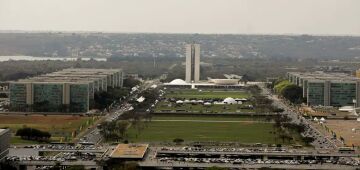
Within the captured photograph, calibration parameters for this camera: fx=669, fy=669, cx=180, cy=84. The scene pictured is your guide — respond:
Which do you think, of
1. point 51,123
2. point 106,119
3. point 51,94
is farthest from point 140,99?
point 51,123

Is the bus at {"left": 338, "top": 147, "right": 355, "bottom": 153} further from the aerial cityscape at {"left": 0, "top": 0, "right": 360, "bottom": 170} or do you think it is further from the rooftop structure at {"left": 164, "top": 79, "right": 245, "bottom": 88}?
the rooftop structure at {"left": 164, "top": 79, "right": 245, "bottom": 88}

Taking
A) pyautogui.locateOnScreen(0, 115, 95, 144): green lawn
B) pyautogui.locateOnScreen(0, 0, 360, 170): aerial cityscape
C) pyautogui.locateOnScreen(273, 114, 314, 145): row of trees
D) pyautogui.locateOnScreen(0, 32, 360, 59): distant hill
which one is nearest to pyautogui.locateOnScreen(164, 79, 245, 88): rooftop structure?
pyautogui.locateOnScreen(0, 0, 360, 170): aerial cityscape

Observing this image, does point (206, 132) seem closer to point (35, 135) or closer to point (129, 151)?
point (129, 151)

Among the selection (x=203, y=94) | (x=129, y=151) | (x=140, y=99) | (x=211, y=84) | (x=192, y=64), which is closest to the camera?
(x=129, y=151)

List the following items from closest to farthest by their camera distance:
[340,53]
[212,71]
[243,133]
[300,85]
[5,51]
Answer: [243,133] < [300,85] < [212,71] < [5,51] < [340,53]

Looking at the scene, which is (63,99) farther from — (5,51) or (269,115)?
(5,51)

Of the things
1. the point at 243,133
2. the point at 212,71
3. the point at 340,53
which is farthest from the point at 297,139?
the point at 340,53

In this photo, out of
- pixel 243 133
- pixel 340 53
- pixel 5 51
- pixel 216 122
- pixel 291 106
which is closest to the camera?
pixel 243 133

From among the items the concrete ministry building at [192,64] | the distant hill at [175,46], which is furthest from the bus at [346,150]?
the distant hill at [175,46]
